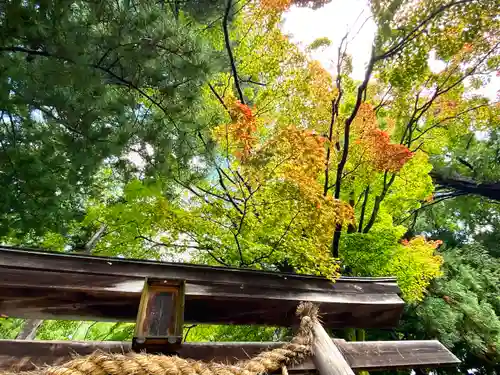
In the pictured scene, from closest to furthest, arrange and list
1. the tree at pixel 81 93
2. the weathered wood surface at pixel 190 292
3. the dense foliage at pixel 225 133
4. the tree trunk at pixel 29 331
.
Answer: the weathered wood surface at pixel 190 292, the tree at pixel 81 93, the dense foliage at pixel 225 133, the tree trunk at pixel 29 331

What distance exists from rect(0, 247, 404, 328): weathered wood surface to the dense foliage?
0.31 m

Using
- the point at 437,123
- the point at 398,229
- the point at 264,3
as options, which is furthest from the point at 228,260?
the point at 437,123

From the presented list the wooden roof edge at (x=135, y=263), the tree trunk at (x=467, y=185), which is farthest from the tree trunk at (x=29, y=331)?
the tree trunk at (x=467, y=185)

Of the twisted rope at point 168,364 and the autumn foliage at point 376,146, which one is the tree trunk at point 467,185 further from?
the twisted rope at point 168,364

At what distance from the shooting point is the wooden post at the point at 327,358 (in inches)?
63.0

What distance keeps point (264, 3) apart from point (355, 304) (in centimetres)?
592

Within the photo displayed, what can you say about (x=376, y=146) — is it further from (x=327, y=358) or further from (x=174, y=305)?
(x=174, y=305)

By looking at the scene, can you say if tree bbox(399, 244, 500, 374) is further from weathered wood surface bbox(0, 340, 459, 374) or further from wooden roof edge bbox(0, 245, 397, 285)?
weathered wood surface bbox(0, 340, 459, 374)

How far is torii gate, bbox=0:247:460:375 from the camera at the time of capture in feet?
5.25

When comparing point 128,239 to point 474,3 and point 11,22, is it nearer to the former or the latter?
point 11,22

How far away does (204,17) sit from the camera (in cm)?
484

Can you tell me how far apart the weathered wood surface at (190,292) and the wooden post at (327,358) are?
0.42 metres

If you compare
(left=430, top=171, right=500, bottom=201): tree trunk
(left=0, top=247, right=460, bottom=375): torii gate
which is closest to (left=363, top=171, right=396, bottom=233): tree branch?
(left=0, top=247, right=460, bottom=375): torii gate

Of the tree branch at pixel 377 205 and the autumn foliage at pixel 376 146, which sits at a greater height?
the autumn foliage at pixel 376 146
